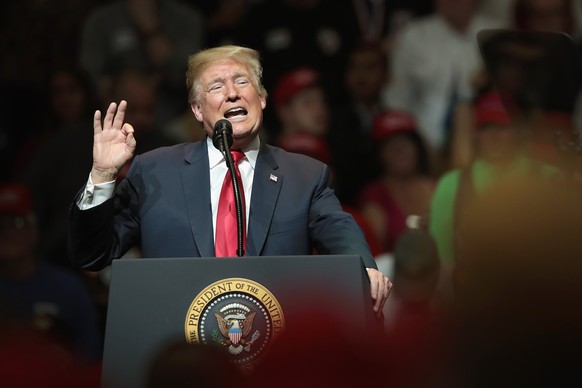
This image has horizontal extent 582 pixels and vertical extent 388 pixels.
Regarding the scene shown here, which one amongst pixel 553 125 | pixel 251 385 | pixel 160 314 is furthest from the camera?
pixel 553 125

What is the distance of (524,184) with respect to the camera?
7.87 feet

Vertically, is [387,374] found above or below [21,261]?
above

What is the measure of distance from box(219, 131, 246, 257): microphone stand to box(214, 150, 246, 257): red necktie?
0.31 feet

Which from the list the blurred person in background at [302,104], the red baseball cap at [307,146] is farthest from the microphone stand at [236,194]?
the blurred person in background at [302,104]

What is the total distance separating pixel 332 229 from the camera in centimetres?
361

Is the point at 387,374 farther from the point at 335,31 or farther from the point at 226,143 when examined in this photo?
the point at 335,31

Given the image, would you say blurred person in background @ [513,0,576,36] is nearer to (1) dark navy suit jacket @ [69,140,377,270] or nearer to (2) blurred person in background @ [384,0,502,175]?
(2) blurred person in background @ [384,0,502,175]

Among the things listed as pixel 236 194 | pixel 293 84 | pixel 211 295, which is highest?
pixel 293 84

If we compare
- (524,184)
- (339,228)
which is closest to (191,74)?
(339,228)

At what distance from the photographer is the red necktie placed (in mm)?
3568

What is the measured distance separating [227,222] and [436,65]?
399 cm

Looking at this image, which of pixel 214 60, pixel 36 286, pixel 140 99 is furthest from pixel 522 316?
pixel 140 99

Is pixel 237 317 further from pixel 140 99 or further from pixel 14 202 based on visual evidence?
pixel 140 99

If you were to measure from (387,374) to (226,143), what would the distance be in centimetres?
155
